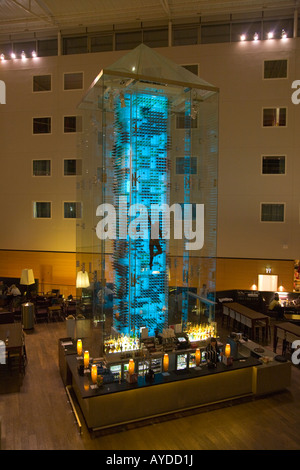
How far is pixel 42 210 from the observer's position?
1499 cm

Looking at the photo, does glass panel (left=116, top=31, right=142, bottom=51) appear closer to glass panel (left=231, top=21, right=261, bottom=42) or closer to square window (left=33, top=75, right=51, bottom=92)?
square window (left=33, top=75, right=51, bottom=92)

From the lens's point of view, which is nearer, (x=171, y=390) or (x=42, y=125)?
(x=171, y=390)

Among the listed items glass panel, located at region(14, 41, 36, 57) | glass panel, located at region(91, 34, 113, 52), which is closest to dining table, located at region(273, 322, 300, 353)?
glass panel, located at region(91, 34, 113, 52)

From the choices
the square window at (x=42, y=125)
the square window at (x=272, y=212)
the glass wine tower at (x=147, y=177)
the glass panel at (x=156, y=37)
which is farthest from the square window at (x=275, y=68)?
the square window at (x=42, y=125)

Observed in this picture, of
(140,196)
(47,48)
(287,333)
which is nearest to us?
(140,196)

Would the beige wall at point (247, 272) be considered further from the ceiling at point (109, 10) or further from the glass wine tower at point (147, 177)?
the ceiling at point (109, 10)

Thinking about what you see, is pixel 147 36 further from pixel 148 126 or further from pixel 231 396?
pixel 231 396

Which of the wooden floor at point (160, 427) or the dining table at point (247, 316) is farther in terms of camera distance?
the dining table at point (247, 316)

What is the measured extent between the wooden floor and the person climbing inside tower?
3.12 metres

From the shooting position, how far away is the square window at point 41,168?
14.8m

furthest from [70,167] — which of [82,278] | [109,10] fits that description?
[82,278]

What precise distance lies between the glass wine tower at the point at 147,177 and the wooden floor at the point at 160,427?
6.42ft

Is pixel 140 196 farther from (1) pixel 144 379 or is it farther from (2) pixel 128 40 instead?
(2) pixel 128 40

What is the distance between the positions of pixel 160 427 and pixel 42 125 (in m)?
12.3
